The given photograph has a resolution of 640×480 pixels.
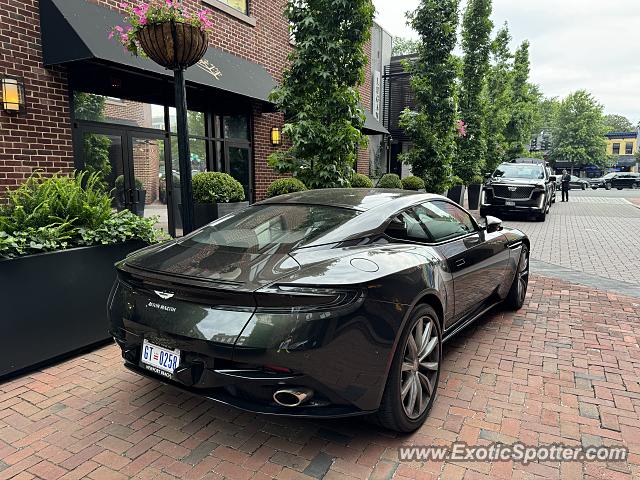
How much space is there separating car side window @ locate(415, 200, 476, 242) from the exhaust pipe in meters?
1.68

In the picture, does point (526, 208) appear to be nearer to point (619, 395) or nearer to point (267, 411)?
point (619, 395)

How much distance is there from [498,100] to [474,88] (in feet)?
13.0

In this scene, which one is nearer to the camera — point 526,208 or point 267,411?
point 267,411

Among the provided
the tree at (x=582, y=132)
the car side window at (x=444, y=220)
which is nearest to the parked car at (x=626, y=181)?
the tree at (x=582, y=132)

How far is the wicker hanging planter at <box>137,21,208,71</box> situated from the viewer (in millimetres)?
4012

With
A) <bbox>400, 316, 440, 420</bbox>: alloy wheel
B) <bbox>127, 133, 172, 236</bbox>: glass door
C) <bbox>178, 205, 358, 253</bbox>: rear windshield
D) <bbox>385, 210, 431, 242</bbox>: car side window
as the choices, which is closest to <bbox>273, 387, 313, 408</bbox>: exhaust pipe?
<bbox>400, 316, 440, 420</bbox>: alloy wheel

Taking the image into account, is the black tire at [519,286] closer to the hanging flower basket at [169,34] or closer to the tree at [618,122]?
the hanging flower basket at [169,34]

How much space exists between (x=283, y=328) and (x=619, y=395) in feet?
8.55

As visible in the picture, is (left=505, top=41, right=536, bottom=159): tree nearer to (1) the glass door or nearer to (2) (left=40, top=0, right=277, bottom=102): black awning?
(1) the glass door

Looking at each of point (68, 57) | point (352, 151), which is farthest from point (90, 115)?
point (352, 151)

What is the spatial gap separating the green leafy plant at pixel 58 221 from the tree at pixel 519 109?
75.2 feet

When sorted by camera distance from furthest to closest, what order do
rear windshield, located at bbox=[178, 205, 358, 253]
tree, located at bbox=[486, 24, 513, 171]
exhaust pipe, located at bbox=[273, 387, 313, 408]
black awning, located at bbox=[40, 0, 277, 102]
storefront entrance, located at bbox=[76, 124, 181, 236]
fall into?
tree, located at bbox=[486, 24, 513, 171]
storefront entrance, located at bbox=[76, 124, 181, 236]
black awning, located at bbox=[40, 0, 277, 102]
rear windshield, located at bbox=[178, 205, 358, 253]
exhaust pipe, located at bbox=[273, 387, 313, 408]

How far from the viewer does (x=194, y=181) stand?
7.34 metres

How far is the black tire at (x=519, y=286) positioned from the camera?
4.92m
